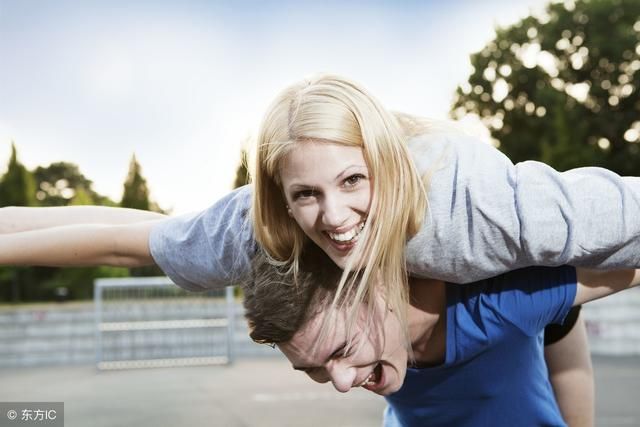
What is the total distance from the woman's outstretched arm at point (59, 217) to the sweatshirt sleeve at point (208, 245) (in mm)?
166

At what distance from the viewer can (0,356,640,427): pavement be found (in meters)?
5.00

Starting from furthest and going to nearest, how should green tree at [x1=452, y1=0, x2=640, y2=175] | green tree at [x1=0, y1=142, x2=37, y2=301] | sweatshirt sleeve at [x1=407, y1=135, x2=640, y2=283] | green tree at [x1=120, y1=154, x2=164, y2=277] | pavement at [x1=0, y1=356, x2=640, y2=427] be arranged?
green tree at [x1=452, y1=0, x2=640, y2=175], green tree at [x1=120, y1=154, x2=164, y2=277], green tree at [x1=0, y1=142, x2=37, y2=301], pavement at [x1=0, y1=356, x2=640, y2=427], sweatshirt sleeve at [x1=407, y1=135, x2=640, y2=283]

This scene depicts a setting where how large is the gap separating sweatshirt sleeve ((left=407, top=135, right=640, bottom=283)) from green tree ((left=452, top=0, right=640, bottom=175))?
46.1 feet

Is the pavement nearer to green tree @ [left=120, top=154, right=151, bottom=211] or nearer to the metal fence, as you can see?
the metal fence

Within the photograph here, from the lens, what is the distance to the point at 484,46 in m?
17.8

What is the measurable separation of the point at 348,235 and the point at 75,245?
68cm

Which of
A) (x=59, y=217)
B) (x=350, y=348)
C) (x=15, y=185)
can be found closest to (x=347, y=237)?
(x=350, y=348)

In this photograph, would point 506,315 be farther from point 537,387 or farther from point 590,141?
point 590,141

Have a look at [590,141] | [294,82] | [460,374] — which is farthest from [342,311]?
[590,141]

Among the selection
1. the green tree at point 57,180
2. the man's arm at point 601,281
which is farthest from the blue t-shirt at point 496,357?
the green tree at point 57,180

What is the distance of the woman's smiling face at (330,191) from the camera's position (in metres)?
1.55

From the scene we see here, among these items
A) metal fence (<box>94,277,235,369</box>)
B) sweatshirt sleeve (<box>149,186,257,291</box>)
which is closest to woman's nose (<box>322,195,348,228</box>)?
sweatshirt sleeve (<box>149,186,257,291</box>)

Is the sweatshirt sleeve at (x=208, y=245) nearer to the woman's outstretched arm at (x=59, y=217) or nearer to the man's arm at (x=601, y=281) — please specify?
the woman's outstretched arm at (x=59, y=217)

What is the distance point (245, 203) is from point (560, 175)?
2.49 ft
